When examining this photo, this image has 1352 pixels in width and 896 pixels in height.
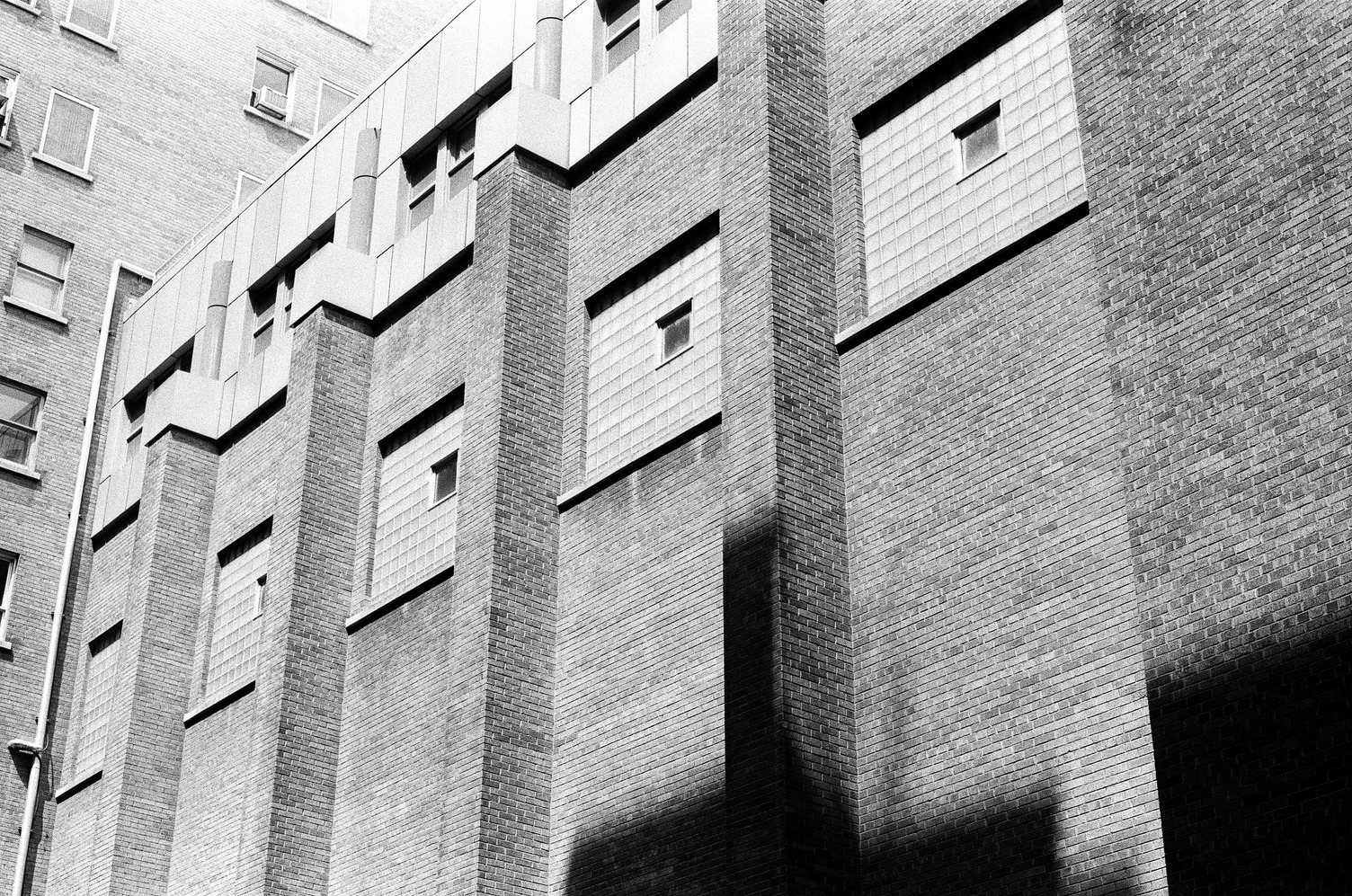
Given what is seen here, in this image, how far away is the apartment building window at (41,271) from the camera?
30.4 meters

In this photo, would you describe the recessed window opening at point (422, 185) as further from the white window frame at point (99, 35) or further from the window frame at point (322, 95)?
the window frame at point (322, 95)

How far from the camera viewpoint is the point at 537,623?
708 inches

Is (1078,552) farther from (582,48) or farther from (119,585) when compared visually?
(119,585)

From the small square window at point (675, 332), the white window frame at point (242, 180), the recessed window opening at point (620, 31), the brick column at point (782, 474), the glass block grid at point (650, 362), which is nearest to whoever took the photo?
the brick column at point (782, 474)

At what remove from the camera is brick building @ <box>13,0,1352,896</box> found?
11727mm

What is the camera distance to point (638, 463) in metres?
17.7

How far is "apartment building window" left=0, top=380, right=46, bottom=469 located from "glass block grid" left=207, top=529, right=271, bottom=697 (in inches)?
247

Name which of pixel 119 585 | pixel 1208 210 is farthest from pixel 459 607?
pixel 119 585

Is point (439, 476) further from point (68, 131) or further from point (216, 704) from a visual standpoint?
point (68, 131)

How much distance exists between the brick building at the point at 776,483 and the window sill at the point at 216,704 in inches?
2.5

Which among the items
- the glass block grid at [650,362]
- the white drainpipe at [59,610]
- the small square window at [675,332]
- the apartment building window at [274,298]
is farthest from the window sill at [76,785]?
the small square window at [675,332]

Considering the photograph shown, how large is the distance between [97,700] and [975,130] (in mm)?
17725

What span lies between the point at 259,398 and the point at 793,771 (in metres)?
13.4

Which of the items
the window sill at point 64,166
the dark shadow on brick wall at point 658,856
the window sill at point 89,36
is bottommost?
the dark shadow on brick wall at point 658,856
